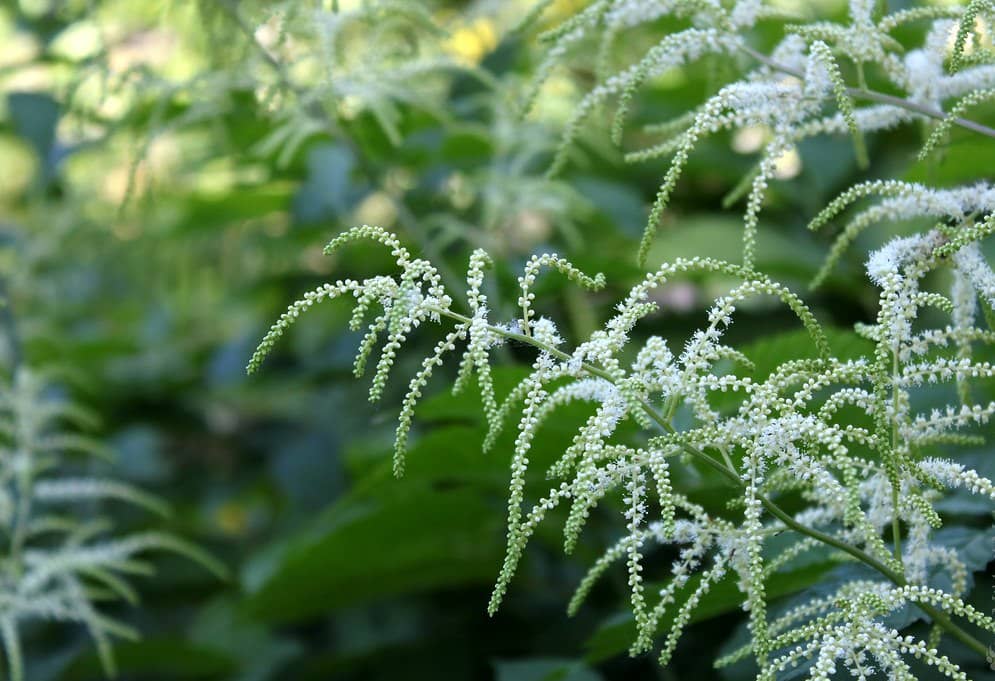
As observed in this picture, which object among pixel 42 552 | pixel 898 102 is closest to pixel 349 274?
pixel 42 552

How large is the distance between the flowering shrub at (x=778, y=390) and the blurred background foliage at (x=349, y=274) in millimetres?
191

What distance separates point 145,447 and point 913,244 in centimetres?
235

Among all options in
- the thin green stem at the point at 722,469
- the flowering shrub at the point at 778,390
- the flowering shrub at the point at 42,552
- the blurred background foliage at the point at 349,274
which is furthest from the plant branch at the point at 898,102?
the flowering shrub at the point at 42,552

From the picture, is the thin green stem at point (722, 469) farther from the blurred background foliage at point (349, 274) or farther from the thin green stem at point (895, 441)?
the blurred background foliage at point (349, 274)

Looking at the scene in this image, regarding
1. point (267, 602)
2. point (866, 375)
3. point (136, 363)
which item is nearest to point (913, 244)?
point (866, 375)

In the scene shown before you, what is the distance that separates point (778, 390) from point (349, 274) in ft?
6.68

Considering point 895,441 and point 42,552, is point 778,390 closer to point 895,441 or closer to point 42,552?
point 895,441

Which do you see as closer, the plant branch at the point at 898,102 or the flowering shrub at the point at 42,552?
the plant branch at the point at 898,102

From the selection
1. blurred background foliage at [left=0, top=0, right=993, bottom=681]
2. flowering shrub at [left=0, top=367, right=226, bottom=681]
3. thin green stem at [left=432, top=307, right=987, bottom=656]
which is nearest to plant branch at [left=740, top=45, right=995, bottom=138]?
blurred background foliage at [left=0, top=0, right=993, bottom=681]

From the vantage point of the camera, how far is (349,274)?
3.09 m

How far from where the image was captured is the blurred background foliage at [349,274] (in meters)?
2.18

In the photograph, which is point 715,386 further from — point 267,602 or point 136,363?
point 136,363

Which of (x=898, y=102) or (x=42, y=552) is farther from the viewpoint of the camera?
(x=42, y=552)

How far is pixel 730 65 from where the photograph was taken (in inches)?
68.2
